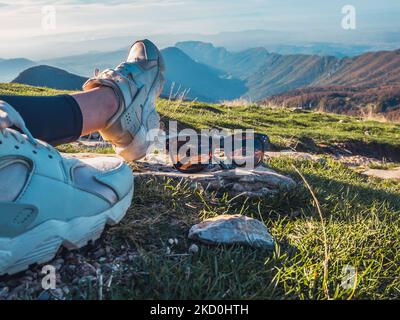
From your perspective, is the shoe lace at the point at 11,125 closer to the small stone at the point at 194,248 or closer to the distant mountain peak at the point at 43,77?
the small stone at the point at 194,248

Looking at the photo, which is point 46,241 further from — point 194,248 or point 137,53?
point 137,53

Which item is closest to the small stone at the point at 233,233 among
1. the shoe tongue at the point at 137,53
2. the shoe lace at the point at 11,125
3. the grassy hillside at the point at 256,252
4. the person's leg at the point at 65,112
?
the grassy hillside at the point at 256,252

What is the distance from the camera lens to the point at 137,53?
4.11m

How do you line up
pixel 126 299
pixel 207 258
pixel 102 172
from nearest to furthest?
pixel 126 299 < pixel 207 258 < pixel 102 172

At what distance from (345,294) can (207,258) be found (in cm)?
68

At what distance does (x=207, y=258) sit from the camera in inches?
89.8

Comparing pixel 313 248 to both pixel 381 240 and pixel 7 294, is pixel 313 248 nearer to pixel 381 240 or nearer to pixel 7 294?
pixel 381 240

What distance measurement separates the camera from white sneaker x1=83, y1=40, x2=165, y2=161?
3475 mm

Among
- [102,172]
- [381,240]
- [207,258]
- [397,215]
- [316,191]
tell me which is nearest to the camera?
[207,258]

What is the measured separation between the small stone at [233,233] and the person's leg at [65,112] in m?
1.15

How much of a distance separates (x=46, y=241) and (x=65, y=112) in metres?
1.19

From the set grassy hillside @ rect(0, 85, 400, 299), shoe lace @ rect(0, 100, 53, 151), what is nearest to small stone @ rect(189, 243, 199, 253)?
grassy hillside @ rect(0, 85, 400, 299)

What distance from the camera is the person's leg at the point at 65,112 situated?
9.30 ft
